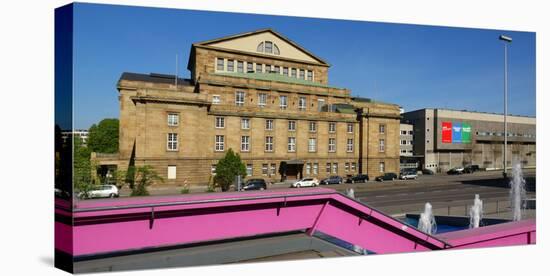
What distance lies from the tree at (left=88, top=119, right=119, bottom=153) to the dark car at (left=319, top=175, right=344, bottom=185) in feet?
15.8

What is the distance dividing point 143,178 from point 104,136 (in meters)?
1.62

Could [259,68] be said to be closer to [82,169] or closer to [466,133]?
[82,169]

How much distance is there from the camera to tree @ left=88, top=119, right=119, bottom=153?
23.4 feet

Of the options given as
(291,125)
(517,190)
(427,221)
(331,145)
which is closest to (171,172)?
(291,125)

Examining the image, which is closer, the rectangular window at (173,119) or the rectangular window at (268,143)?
the rectangular window at (173,119)

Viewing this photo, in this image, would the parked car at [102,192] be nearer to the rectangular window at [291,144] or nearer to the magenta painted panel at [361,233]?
the magenta painted panel at [361,233]

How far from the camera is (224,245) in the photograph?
773 centimetres

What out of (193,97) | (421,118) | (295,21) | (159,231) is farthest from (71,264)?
(421,118)

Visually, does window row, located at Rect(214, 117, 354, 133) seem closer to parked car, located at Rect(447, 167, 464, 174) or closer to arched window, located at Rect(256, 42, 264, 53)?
arched window, located at Rect(256, 42, 264, 53)

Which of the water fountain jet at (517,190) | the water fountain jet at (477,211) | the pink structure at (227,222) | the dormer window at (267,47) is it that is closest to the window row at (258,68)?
the dormer window at (267,47)

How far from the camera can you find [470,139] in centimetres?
1226

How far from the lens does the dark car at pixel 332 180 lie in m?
10.1

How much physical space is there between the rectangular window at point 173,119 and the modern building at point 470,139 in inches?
245
